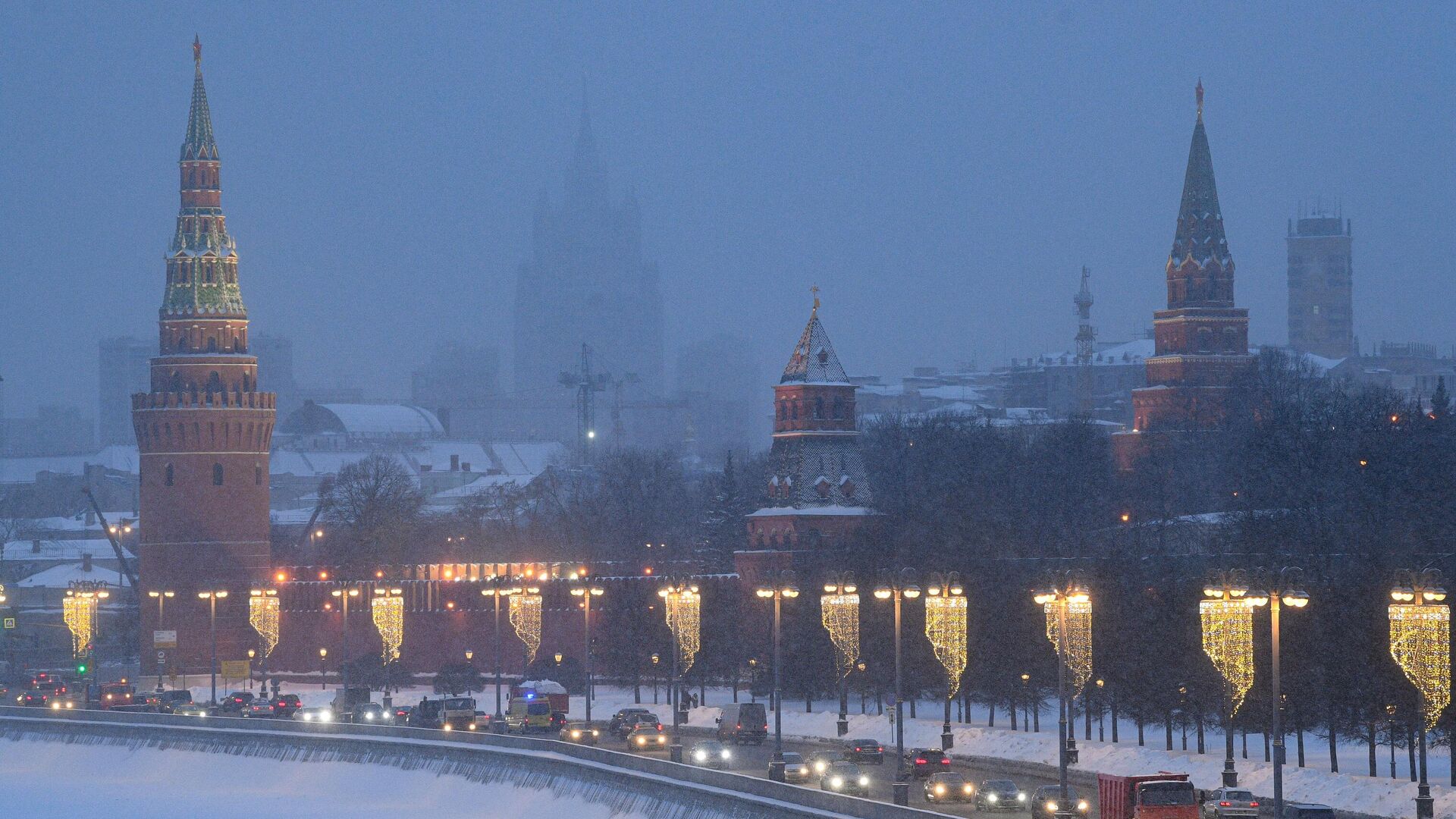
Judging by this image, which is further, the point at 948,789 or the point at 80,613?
the point at 80,613

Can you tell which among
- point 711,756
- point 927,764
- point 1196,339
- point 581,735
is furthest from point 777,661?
point 1196,339

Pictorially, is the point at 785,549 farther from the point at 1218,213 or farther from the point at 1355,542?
the point at 1218,213

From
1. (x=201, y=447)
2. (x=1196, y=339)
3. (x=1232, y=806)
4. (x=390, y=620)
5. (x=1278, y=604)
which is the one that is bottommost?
(x=1232, y=806)

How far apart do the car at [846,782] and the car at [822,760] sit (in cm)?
75

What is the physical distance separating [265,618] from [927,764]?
52978 mm

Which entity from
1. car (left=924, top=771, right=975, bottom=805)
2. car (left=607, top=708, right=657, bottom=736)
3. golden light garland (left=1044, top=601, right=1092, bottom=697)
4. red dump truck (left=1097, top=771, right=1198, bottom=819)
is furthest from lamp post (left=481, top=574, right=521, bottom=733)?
red dump truck (left=1097, top=771, right=1198, bottom=819)

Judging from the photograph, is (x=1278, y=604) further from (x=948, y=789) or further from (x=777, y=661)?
→ (x=777, y=661)

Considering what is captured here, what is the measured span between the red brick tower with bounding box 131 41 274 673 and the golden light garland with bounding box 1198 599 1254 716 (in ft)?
238

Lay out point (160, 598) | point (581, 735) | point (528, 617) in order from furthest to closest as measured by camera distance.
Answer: point (160, 598) < point (528, 617) < point (581, 735)

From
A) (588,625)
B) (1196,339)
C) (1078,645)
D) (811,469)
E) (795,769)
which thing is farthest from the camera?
(1196,339)

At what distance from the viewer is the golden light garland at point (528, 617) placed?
101 metres

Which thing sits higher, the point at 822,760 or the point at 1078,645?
the point at 1078,645

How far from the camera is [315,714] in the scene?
100m

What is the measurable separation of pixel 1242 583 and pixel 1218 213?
96.8 m
